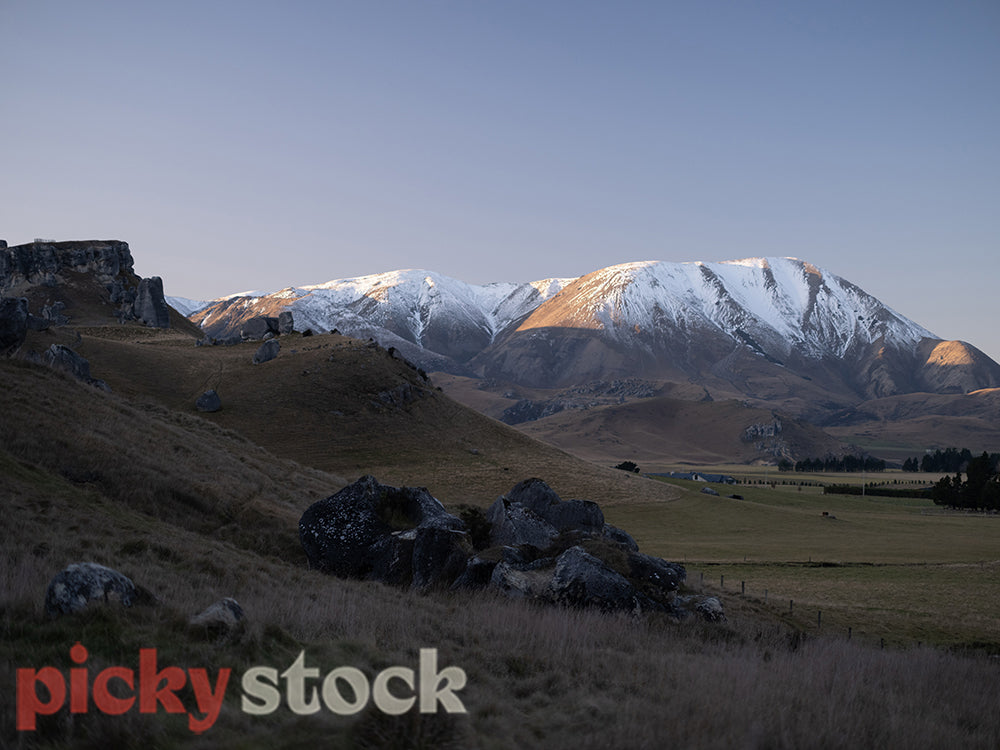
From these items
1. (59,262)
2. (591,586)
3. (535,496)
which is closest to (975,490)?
(535,496)

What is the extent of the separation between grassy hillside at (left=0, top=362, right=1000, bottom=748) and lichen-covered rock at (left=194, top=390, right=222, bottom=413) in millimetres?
61699

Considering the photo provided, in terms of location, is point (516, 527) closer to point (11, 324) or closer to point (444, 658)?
point (444, 658)

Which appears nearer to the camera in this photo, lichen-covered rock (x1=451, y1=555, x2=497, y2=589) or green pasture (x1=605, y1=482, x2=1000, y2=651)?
lichen-covered rock (x1=451, y1=555, x2=497, y2=589)

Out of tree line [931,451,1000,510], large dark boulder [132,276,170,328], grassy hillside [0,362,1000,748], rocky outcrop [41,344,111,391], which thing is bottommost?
tree line [931,451,1000,510]

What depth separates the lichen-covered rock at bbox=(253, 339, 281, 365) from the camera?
9485 cm

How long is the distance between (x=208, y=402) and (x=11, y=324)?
4681cm

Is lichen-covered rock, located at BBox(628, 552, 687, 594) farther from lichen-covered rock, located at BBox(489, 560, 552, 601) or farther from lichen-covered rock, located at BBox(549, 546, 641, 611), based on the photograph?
lichen-covered rock, located at BBox(489, 560, 552, 601)

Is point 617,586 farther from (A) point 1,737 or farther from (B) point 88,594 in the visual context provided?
(A) point 1,737

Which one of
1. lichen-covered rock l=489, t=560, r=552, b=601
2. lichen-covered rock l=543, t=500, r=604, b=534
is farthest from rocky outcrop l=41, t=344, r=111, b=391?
lichen-covered rock l=489, t=560, r=552, b=601

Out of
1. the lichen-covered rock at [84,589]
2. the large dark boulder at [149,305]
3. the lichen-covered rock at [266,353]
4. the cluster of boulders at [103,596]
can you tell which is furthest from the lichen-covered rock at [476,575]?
the large dark boulder at [149,305]

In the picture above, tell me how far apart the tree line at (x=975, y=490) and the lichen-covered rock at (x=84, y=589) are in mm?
120985

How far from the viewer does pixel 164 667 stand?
305 inches

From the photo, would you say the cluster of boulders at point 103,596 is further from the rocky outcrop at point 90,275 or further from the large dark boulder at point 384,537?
the rocky outcrop at point 90,275

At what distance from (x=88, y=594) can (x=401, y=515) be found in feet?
43.5
